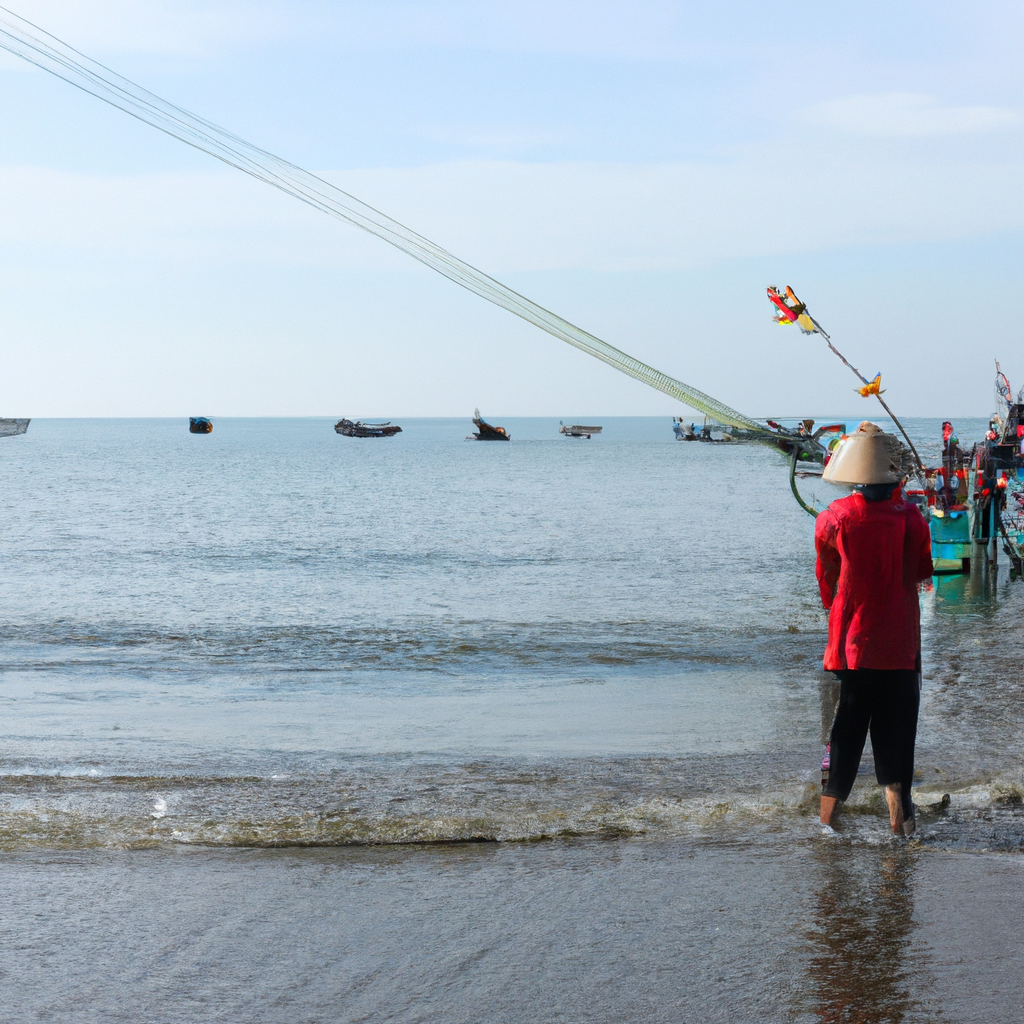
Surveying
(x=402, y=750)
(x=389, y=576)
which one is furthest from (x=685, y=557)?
(x=402, y=750)

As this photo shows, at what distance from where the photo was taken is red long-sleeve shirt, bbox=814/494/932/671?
4.55 meters

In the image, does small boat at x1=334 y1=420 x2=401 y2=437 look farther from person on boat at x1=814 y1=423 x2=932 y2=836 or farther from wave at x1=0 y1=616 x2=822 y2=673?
person on boat at x1=814 y1=423 x2=932 y2=836

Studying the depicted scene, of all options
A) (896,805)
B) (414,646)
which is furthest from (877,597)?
(414,646)

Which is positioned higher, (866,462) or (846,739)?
(866,462)

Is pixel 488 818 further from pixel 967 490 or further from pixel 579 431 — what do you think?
pixel 579 431

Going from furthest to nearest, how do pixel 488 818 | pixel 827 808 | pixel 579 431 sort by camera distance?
pixel 579 431 → pixel 488 818 → pixel 827 808

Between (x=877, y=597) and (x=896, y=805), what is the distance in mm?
948

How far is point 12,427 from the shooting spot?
11469 centimetres

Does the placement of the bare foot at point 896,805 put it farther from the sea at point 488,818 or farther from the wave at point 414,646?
the wave at point 414,646

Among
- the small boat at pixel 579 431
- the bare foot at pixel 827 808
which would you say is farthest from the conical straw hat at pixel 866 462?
the small boat at pixel 579 431

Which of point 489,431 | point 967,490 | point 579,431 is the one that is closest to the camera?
point 967,490

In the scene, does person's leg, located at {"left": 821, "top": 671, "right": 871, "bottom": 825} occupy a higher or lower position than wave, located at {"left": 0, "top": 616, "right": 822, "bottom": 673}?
higher

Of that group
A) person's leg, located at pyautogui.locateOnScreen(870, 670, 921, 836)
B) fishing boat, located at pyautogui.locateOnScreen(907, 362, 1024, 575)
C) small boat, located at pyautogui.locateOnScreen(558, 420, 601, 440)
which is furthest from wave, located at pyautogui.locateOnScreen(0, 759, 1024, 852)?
small boat, located at pyautogui.locateOnScreen(558, 420, 601, 440)

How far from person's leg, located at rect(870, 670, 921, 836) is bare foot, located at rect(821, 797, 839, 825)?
0.82ft
